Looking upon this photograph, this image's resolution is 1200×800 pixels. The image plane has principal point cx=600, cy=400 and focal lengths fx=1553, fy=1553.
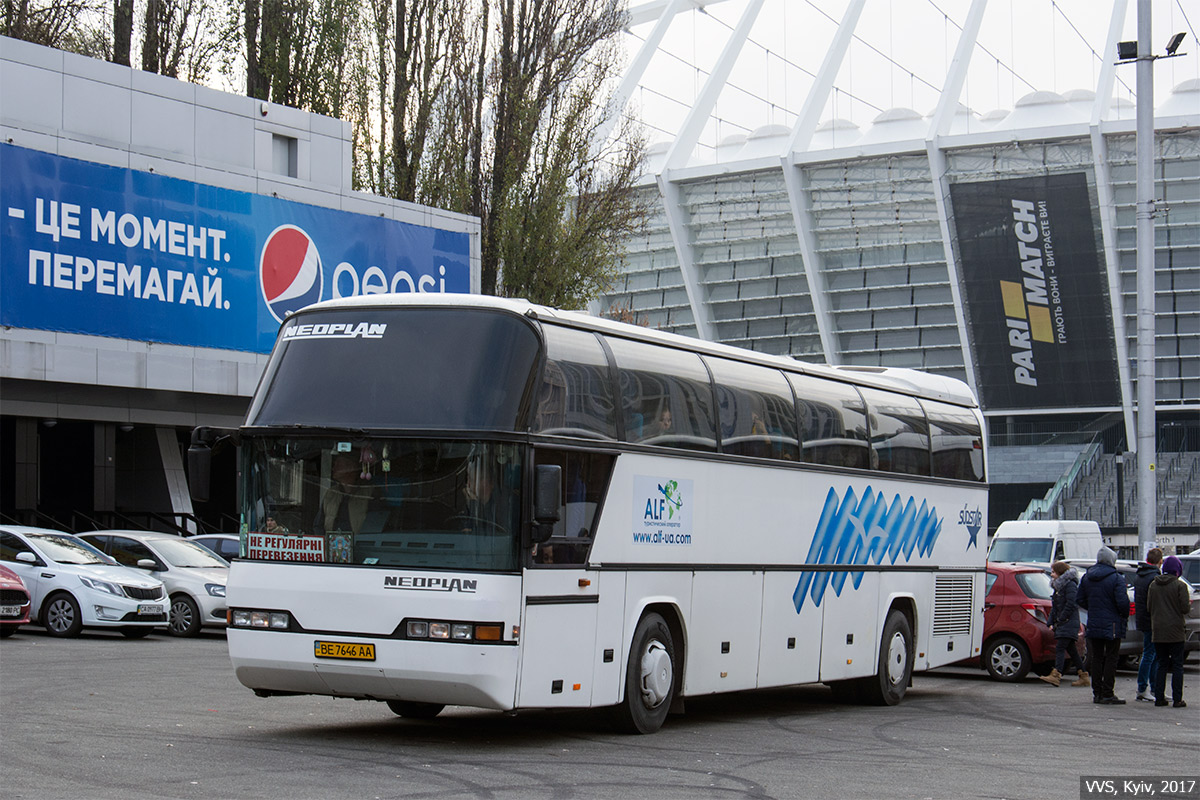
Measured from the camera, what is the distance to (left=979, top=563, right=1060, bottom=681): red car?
19.4 metres

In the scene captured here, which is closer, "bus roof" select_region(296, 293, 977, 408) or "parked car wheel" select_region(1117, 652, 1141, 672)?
"bus roof" select_region(296, 293, 977, 408)

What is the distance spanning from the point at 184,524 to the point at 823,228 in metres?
35.2

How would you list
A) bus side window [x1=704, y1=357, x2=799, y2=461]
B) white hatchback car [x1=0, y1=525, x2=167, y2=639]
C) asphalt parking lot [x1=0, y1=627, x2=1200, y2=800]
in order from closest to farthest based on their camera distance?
asphalt parking lot [x1=0, y1=627, x2=1200, y2=800], bus side window [x1=704, y1=357, x2=799, y2=461], white hatchback car [x1=0, y1=525, x2=167, y2=639]

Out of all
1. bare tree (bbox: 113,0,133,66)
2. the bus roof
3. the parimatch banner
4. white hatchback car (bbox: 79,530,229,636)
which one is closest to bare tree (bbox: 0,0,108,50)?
bare tree (bbox: 113,0,133,66)

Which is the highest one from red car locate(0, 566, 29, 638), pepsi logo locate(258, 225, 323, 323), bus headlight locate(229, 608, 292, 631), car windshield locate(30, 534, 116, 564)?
pepsi logo locate(258, 225, 323, 323)

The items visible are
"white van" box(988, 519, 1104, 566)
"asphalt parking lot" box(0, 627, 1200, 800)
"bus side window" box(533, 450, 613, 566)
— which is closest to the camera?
"asphalt parking lot" box(0, 627, 1200, 800)

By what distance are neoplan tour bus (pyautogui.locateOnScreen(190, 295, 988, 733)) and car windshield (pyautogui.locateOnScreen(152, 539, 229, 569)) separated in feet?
35.5

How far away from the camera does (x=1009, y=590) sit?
64.6 ft

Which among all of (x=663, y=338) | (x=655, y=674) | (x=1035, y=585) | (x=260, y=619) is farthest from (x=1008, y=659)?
(x=260, y=619)

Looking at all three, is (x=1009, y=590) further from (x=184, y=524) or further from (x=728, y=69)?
(x=728, y=69)

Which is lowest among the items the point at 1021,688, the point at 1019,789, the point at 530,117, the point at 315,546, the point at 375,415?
the point at 1021,688

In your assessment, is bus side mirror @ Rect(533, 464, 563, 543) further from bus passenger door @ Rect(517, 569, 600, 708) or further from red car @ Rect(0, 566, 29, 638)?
red car @ Rect(0, 566, 29, 638)

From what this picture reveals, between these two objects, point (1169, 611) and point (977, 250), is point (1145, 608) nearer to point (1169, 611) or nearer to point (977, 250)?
point (1169, 611)

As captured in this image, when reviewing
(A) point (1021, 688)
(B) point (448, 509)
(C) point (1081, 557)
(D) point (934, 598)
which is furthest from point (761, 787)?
(C) point (1081, 557)
